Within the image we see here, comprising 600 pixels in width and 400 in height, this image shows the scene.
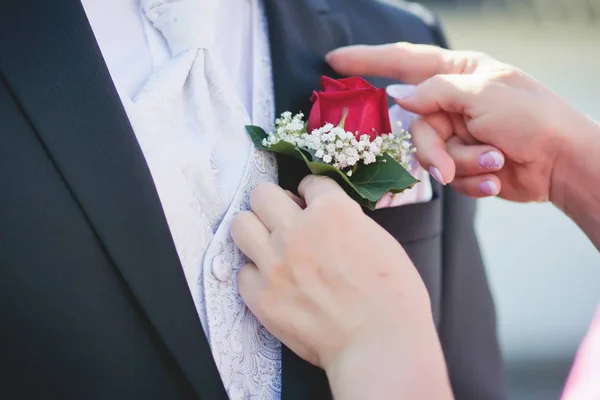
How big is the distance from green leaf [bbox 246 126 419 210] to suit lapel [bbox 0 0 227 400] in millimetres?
203

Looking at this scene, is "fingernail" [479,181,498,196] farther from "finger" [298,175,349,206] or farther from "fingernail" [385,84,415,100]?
"finger" [298,175,349,206]

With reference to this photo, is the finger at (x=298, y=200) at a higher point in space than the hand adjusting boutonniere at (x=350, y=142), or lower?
lower

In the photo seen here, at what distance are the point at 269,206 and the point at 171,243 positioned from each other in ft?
0.42

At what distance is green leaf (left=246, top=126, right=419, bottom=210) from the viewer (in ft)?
2.71

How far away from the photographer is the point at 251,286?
0.80 m

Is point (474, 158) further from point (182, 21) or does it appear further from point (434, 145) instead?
point (182, 21)

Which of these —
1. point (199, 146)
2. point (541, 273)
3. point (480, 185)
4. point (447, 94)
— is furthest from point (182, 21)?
point (541, 273)

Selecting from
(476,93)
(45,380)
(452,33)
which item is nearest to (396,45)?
(476,93)

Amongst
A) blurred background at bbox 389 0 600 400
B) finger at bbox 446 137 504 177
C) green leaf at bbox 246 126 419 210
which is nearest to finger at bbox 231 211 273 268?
green leaf at bbox 246 126 419 210

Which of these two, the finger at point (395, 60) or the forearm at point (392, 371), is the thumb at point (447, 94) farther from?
the forearm at point (392, 371)

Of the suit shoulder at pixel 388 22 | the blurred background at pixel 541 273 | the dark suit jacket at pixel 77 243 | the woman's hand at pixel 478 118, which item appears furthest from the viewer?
the blurred background at pixel 541 273

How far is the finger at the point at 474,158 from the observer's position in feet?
3.14

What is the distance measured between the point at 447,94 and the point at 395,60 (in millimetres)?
121

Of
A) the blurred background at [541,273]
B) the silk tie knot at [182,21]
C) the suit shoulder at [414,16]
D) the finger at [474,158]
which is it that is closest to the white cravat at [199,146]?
the silk tie knot at [182,21]
